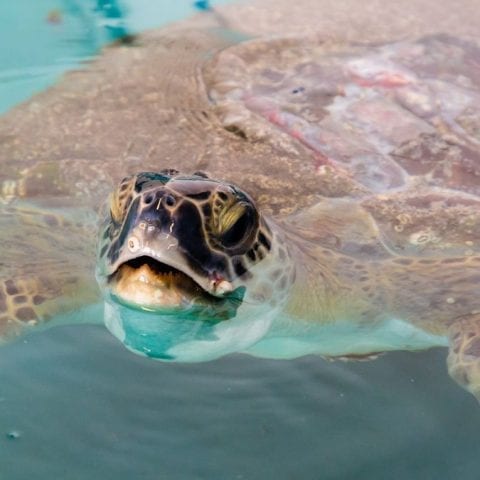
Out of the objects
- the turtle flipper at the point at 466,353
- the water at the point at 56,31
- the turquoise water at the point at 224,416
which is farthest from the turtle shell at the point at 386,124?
the water at the point at 56,31

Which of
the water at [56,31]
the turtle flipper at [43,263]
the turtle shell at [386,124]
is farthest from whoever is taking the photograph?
the water at [56,31]

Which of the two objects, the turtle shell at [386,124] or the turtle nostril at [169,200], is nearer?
the turtle nostril at [169,200]

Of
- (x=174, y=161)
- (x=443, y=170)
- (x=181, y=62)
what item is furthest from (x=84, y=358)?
(x=181, y=62)

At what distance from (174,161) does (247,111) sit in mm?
411

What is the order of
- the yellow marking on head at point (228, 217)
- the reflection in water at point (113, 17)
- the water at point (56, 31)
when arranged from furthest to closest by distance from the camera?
1. the reflection in water at point (113, 17)
2. the water at point (56, 31)
3. the yellow marking on head at point (228, 217)

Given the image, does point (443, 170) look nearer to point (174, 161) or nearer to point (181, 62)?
point (174, 161)

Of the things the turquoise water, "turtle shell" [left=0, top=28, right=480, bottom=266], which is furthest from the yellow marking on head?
"turtle shell" [left=0, top=28, right=480, bottom=266]

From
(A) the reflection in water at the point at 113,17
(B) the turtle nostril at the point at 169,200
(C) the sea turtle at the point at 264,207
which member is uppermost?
(B) the turtle nostril at the point at 169,200

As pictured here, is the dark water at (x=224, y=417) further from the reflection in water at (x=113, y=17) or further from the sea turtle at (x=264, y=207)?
the reflection in water at (x=113, y=17)

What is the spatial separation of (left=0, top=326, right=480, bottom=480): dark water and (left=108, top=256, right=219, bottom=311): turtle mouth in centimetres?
45

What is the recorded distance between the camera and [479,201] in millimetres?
3516

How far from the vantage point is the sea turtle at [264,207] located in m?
2.70

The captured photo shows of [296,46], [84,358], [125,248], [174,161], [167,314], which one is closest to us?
[125,248]

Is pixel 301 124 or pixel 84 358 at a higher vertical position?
pixel 301 124
